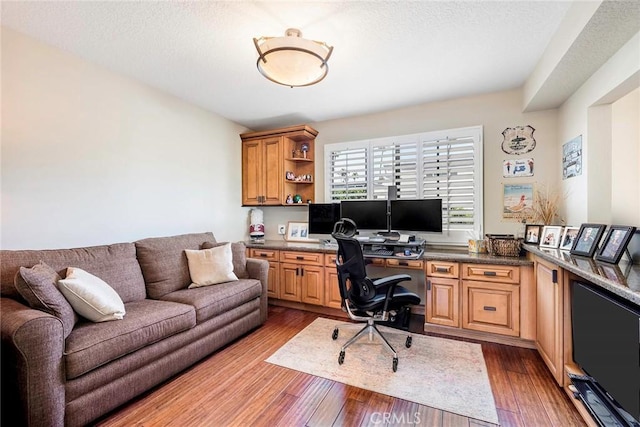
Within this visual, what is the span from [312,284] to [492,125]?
2796mm

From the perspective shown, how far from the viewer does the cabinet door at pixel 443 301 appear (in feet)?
8.96

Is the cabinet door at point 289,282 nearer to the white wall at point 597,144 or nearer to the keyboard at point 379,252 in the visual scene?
the keyboard at point 379,252

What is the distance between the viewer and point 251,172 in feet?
13.9

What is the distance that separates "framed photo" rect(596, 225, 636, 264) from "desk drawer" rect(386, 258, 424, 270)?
4.38ft

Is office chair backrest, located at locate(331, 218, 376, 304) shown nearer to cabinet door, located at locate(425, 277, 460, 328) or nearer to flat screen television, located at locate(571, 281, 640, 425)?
cabinet door, located at locate(425, 277, 460, 328)

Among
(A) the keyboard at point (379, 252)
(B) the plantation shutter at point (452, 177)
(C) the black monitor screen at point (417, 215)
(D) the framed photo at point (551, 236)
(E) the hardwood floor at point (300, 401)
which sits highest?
(B) the plantation shutter at point (452, 177)

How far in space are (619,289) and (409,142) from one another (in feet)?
8.63

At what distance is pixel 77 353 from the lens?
154 cm

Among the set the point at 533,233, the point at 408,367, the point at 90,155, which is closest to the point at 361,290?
the point at 408,367

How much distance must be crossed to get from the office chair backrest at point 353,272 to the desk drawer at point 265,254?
4.90ft

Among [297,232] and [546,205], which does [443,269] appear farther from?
[297,232]

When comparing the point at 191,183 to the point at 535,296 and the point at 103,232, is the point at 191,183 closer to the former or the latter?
the point at 103,232

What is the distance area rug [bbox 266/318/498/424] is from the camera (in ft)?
6.06

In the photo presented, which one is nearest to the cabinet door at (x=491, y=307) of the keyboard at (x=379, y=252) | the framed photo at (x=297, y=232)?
the keyboard at (x=379, y=252)
